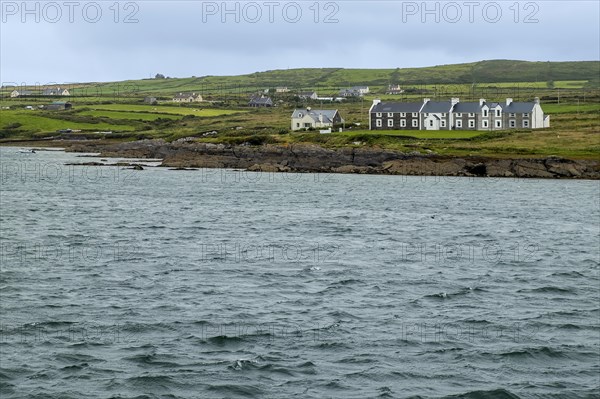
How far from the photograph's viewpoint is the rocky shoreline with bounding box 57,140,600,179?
113625mm

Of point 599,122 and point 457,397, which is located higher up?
point 599,122

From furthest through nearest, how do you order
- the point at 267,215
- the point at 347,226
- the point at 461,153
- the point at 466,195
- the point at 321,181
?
the point at 461,153
the point at 321,181
the point at 466,195
the point at 267,215
the point at 347,226

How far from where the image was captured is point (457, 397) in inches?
1005

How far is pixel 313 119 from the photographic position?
173625 millimetres

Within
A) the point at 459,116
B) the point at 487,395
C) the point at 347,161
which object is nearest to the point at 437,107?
the point at 459,116

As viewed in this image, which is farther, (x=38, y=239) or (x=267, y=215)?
(x=267, y=215)

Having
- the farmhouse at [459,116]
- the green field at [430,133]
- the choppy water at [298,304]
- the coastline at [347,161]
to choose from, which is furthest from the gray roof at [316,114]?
the choppy water at [298,304]

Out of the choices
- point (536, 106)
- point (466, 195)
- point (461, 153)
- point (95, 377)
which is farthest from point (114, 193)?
point (536, 106)

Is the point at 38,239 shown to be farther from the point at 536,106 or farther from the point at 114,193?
the point at 536,106

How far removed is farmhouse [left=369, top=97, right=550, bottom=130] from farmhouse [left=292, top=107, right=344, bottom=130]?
12.3m

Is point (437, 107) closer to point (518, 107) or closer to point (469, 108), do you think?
point (469, 108)

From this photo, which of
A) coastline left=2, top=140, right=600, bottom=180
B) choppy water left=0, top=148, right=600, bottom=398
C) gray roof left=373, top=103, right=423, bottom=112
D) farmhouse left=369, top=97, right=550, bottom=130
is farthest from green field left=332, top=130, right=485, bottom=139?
choppy water left=0, top=148, right=600, bottom=398

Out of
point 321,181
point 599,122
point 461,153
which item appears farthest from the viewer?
point 599,122

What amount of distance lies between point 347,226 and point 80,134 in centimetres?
13120
